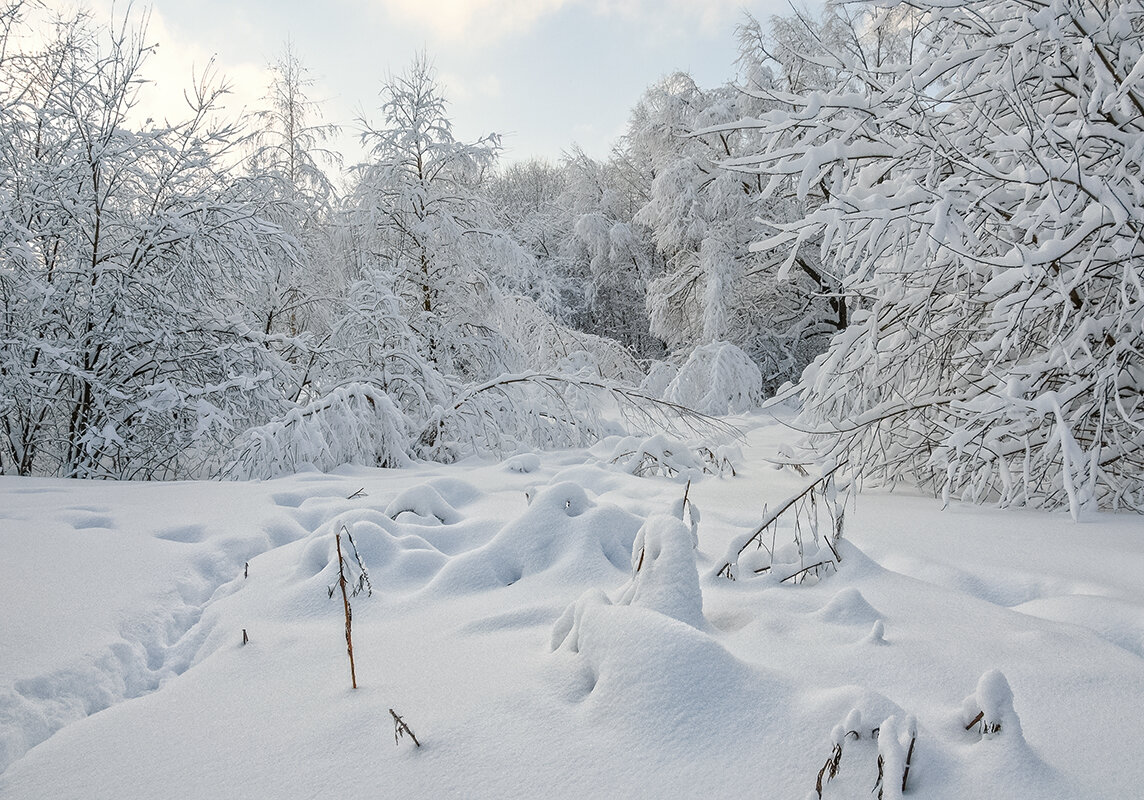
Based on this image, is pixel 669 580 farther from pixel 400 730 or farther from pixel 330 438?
pixel 330 438

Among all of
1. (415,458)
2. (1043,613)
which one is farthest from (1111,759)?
(415,458)

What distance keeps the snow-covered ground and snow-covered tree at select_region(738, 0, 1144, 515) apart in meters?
0.46

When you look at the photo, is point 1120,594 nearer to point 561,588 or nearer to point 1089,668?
point 1089,668

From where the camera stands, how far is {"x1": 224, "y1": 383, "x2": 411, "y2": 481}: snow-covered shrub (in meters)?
4.23

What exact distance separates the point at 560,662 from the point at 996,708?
760mm

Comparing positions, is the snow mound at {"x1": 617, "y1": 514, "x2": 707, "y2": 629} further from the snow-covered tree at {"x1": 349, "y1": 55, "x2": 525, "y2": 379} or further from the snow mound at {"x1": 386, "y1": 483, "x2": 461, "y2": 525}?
the snow-covered tree at {"x1": 349, "y1": 55, "x2": 525, "y2": 379}

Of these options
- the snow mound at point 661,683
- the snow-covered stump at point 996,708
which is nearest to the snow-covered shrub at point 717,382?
the snow mound at point 661,683

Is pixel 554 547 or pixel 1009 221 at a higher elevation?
pixel 1009 221

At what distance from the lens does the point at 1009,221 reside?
2.51 metres

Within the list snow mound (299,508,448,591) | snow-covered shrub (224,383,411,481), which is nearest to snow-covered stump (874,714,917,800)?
snow mound (299,508,448,591)

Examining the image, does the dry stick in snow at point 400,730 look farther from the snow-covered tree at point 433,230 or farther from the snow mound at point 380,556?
the snow-covered tree at point 433,230

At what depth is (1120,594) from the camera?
1767 millimetres

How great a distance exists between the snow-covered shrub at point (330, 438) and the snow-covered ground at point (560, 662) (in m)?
1.61

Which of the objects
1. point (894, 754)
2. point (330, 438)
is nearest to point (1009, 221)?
point (894, 754)
